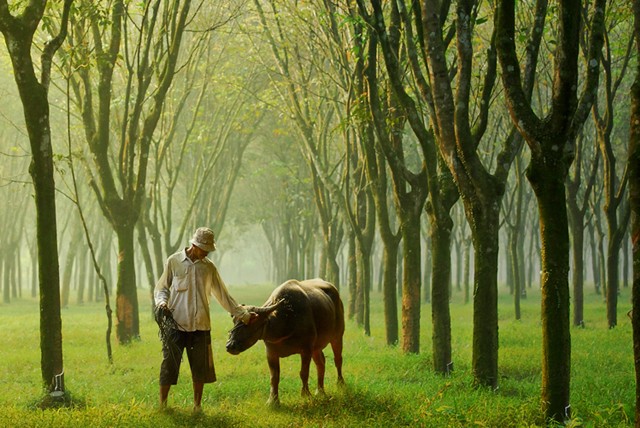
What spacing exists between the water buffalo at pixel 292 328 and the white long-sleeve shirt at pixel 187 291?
1.49 ft

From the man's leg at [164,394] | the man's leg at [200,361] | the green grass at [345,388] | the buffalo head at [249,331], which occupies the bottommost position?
the green grass at [345,388]

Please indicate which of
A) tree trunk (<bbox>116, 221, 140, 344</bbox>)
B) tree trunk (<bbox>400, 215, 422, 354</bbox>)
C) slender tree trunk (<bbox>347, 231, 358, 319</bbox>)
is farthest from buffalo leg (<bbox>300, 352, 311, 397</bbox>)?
slender tree trunk (<bbox>347, 231, 358, 319</bbox>)

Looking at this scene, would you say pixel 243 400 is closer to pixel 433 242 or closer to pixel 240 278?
pixel 433 242

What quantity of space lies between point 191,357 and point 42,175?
10.2 feet

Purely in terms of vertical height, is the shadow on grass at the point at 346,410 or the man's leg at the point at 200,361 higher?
the man's leg at the point at 200,361

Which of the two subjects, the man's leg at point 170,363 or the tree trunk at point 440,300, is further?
the tree trunk at point 440,300

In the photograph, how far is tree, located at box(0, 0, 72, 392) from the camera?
10039mm

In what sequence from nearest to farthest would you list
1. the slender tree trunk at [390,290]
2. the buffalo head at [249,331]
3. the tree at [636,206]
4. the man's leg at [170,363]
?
the tree at [636,206] → the buffalo head at [249,331] → the man's leg at [170,363] → the slender tree trunk at [390,290]

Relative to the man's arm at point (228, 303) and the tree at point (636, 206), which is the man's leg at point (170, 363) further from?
the tree at point (636, 206)

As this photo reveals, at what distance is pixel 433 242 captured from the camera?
41.9 ft

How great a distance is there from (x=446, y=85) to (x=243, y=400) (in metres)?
5.23

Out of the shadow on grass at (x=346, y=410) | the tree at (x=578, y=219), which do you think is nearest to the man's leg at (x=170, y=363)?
the shadow on grass at (x=346, y=410)

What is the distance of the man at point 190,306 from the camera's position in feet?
31.3

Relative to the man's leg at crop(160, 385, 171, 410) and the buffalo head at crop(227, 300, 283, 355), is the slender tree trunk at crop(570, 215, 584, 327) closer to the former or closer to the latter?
the buffalo head at crop(227, 300, 283, 355)
